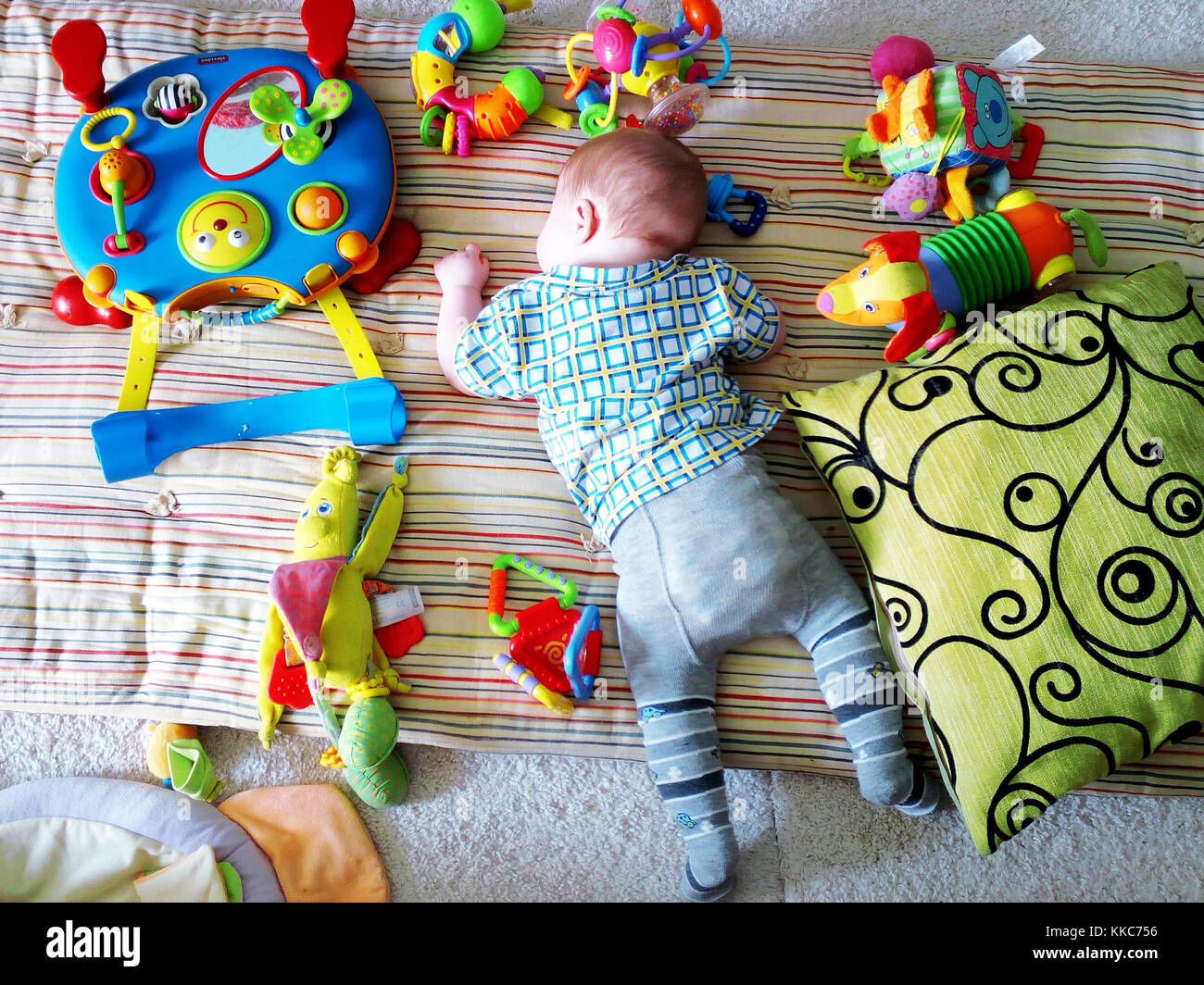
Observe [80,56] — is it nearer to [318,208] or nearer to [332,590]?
[318,208]

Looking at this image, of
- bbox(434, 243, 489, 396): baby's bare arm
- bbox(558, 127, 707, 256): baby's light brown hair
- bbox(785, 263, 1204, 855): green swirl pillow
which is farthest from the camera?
bbox(434, 243, 489, 396): baby's bare arm

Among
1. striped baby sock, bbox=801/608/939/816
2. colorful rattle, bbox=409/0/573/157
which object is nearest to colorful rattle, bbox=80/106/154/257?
colorful rattle, bbox=409/0/573/157

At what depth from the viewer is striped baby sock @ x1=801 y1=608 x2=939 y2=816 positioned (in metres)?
0.99

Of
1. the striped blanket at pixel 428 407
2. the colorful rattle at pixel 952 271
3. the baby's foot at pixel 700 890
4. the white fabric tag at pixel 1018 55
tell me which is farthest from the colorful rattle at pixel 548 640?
the white fabric tag at pixel 1018 55

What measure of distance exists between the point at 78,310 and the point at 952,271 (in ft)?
3.60

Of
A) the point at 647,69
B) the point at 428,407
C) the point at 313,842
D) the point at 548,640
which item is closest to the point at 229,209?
the point at 428,407

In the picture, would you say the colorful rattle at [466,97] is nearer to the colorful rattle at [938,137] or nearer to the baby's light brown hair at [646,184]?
the baby's light brown hair at [646,184]

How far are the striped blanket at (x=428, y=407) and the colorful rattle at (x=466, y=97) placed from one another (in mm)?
28

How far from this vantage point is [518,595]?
1071 mm

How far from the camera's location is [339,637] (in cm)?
98

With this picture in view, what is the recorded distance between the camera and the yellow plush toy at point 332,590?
97 centimetres

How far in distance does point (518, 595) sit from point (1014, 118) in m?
0.91

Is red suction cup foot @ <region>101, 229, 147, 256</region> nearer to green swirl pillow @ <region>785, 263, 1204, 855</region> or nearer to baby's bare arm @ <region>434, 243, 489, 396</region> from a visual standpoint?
baby's bare arm @ <region>434, 243, 489, 396</region>
